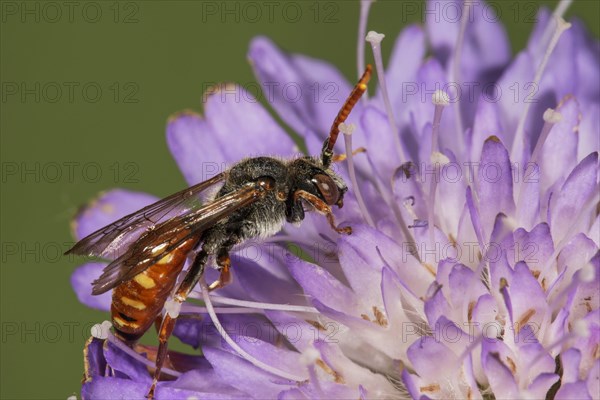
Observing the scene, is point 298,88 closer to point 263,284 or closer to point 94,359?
point 263,284

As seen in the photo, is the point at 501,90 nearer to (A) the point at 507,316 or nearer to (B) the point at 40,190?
(A) the point at 507,316

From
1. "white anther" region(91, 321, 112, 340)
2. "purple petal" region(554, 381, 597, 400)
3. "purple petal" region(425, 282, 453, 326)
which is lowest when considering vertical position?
"purple petal" region(554, 381, 597, 400)

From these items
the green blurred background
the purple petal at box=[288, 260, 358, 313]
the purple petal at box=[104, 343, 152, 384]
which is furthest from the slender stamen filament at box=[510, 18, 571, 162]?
the green blurred background

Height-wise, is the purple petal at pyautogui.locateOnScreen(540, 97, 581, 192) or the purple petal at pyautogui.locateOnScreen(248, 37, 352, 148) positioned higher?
the purple petal at pyautogui.locateOnScreen(248, 37, 352, 148)

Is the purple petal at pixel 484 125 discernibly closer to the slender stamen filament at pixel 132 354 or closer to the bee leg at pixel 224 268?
the bee leg at pixel 224 268

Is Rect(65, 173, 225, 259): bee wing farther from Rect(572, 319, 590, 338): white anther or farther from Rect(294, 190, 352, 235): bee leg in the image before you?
Answer: Rect(572, 319, 590, 338): white anther

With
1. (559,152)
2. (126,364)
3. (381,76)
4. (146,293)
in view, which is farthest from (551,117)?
(126,364)

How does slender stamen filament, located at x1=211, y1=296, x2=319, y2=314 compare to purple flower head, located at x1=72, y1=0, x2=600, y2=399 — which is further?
slender stamen filament, located at x1=211, y1=296, x2=319, y2=314

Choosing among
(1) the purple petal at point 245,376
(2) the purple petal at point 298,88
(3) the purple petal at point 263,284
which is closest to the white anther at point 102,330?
(1) the purple petal at point 245,376
